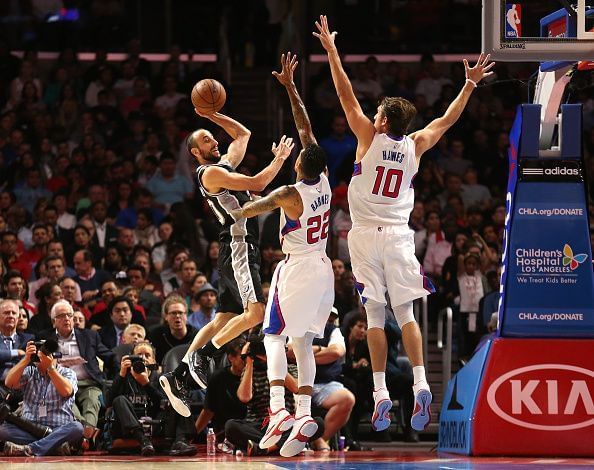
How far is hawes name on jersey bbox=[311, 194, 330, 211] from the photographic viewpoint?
11117mm

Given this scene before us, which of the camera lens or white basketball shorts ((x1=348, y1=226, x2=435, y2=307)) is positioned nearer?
white basketball shorts ((x1=348, y1=226, x2=435, y2=307))

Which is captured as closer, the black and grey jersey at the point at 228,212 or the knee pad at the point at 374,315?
the knee pad at the point at 374,315

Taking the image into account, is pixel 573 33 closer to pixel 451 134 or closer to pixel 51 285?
pixel 51 285

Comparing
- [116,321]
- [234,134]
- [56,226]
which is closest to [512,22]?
[234,134]

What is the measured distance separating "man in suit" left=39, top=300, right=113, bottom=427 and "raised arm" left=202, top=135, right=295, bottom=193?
3129mm

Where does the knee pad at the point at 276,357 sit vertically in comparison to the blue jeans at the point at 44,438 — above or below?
above

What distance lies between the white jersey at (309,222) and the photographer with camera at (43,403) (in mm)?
3179

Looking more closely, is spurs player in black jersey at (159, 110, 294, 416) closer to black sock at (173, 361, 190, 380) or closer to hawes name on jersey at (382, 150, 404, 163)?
black sock at (173, 361, 190, 380)

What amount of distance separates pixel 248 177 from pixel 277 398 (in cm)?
190

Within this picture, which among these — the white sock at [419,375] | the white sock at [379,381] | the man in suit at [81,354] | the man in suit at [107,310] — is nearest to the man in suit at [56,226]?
the man in suit at [107,310]

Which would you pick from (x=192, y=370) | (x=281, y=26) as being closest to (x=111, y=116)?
(x=281, y=26)

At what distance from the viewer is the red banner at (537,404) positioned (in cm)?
1204

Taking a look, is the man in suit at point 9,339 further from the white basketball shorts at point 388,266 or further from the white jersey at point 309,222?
the white basketball shorts at point 388,266

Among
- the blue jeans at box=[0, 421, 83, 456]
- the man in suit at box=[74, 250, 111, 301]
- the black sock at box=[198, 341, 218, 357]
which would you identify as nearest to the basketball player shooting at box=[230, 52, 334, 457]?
the black sock at box=[198, 341, 218, 357]
